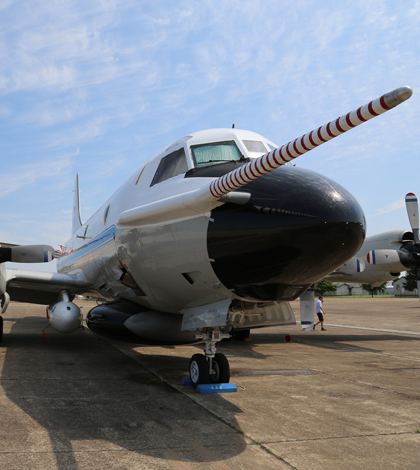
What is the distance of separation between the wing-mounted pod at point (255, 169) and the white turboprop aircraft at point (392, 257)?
9285 millimetres

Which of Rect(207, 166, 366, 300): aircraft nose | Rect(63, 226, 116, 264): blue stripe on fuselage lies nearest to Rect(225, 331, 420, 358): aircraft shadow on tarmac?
Rect(63, 226, 116, 264): blue stripe on fuselage

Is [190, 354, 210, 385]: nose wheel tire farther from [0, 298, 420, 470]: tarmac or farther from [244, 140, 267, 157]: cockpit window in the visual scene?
[244, 140, 267, 157]: cockpit window

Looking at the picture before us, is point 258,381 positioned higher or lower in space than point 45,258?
lower

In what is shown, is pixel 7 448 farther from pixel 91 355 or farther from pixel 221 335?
pixel 91 355

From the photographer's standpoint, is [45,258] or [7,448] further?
[45,258]

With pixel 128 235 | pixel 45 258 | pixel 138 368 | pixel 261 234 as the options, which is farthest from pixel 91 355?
pixel 261 234

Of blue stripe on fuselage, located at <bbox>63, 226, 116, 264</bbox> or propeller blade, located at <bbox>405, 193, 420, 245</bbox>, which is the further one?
propeller blade, located at <bbox>405, 193, 420, 245</bbox>

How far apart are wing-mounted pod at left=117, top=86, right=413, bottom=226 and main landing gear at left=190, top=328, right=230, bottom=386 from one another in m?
1.85

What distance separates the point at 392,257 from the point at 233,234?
11042 millimetres

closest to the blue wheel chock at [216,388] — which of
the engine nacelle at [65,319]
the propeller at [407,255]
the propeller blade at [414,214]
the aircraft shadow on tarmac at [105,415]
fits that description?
the aircraft shadow on tarmac at [105,415]

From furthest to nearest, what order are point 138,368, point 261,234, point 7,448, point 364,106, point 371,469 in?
point 138,368 < point 261,234 < point 7,448 < point 371,469 < point 364,106

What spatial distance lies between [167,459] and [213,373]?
272cm

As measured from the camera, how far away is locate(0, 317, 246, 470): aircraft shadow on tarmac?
4090 millimetres

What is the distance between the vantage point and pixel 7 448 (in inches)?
156
